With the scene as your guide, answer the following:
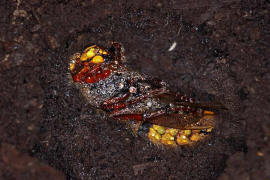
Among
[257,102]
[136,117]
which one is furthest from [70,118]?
[257,102]

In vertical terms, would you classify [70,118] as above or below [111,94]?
below

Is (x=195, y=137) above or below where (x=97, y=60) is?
below

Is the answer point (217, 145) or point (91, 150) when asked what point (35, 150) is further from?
point (217, 145)

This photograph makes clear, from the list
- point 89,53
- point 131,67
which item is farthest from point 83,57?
point 131,67

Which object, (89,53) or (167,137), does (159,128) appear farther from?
(89,53)

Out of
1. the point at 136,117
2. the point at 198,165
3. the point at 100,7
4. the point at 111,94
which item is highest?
the point at 100,7

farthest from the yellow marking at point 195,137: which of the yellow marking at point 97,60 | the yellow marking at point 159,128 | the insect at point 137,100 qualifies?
the yellow marking at point 97,60
